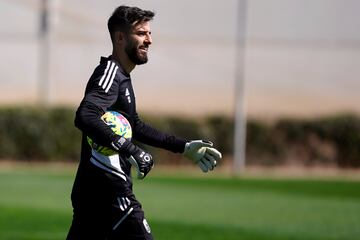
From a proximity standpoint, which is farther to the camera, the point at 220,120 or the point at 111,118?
the point at 220,120

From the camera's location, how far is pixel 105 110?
7.43 metres

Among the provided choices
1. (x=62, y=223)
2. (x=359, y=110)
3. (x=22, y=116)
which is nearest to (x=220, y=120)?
(x=22, y=116)

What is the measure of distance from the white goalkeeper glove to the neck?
0.68 m

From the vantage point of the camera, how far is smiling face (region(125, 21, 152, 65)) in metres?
7.74

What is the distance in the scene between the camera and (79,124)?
23.9 feet

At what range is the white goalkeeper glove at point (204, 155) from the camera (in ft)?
25.2

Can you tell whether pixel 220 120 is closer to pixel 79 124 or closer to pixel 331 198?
pixel 331 198

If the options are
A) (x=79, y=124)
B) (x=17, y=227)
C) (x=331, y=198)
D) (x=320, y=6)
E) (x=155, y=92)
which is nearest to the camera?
(x=79, y=124)

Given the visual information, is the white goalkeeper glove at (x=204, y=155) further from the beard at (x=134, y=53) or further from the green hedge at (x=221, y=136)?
the green hedge at (x=221, y=136)

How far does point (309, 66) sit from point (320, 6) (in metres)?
2.78

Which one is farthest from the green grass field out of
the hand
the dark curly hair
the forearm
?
the hand

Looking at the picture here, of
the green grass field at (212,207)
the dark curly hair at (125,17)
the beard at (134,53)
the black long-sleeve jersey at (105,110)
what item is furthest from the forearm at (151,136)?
the green grass field at (212,207)

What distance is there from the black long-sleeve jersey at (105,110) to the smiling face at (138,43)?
0.13 metres

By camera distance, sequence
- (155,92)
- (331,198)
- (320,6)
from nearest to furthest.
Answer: (331,198) → (320,6) → (155,92)
